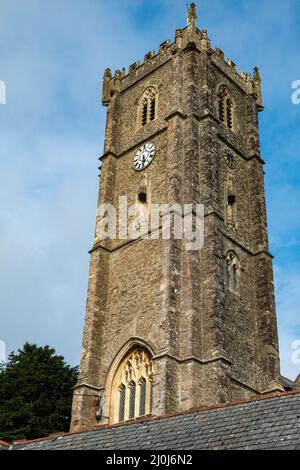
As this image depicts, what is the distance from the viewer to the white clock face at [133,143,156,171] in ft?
98.1

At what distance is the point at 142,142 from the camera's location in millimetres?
30812

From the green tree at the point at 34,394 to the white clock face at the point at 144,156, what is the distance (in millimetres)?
12951

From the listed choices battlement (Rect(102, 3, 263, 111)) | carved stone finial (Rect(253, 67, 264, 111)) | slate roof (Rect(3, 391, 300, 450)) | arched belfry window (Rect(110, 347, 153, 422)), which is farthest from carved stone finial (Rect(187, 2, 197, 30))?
slate roof (Rect(3, 391, 300, 450))

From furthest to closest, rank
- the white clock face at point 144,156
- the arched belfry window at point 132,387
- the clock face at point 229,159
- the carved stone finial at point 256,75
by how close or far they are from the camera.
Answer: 1. the carved stone finial at point 256,75
2. the clock face at point 229,159
3. the white clock face at point 144,156
4. the arched belfry window at point 132,387

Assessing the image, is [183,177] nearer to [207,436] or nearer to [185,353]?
[185,353]

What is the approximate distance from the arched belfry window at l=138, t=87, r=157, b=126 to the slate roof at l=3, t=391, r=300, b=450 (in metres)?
19.7

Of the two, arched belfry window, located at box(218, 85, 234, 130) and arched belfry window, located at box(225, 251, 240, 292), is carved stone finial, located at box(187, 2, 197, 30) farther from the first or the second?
arched belfry window, located at box(225, 251, 240, 292)

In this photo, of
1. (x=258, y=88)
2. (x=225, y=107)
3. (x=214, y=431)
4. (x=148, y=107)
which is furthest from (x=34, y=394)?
(x=214, y=431)

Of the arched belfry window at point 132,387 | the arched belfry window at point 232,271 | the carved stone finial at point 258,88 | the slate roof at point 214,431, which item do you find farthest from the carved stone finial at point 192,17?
the slate roof at point 214,431

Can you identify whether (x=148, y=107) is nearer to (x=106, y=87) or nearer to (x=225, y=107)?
(x=225, y=107)

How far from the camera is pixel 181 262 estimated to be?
25.7 metres

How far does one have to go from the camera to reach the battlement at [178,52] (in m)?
31.8

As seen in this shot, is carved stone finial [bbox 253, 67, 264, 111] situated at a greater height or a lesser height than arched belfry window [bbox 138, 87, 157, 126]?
greater

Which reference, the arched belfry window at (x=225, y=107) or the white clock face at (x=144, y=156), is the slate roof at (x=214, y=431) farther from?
the arched belfry window at (x=225, y=107)
